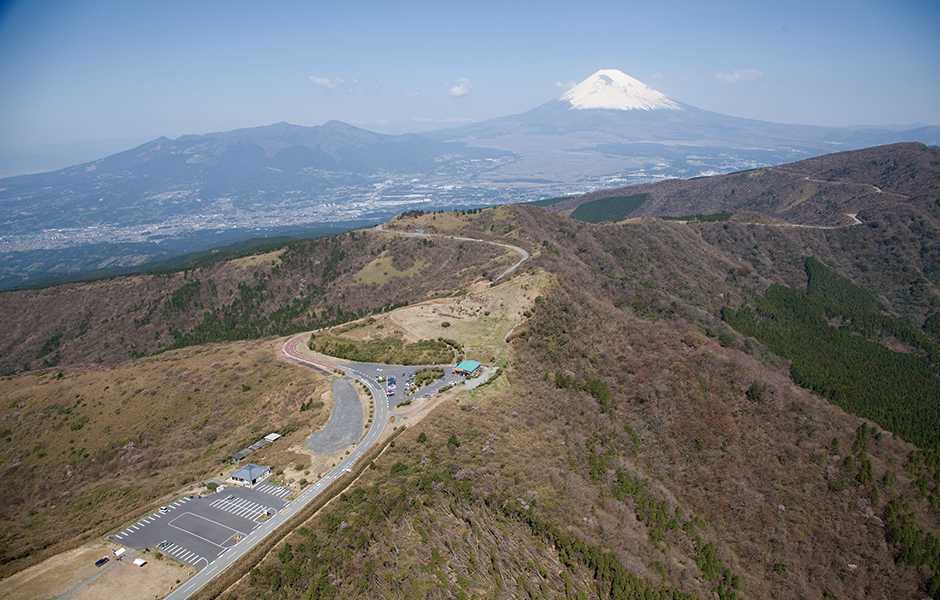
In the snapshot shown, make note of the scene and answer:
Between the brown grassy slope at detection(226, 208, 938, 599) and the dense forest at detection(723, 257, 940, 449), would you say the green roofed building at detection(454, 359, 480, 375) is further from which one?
the dense forest at detection(723, 257, 940, 449)

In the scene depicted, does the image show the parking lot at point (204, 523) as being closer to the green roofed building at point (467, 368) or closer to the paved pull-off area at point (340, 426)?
the paved pull-off area at point (340, 426)

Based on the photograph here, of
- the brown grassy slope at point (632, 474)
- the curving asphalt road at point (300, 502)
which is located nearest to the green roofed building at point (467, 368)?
the brown grassy slope at point (632, 474)

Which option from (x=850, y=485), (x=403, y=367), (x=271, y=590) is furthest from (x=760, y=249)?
(x=271, y=590)

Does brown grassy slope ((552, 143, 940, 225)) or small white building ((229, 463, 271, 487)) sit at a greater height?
brown grassy slope ((552, 143, 940, 225))

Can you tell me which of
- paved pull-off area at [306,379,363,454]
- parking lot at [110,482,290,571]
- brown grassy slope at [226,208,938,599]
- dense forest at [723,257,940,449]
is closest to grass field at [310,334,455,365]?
Answer: paved pull-off area at [306,379,363,454]

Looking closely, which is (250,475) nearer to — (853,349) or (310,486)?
(310,486)

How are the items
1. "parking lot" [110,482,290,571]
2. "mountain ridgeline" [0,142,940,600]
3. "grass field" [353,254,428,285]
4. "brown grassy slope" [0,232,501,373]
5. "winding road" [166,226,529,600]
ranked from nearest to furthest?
1. "winding road" [166,226,529,600]
2. "parking lot" [110,482,290,571]
3. "mountain ridgeline" [0,142,940,600]
4. "brown grassy slope" [0,232,501,373]
5. "grass field" [353,254,428,285]
